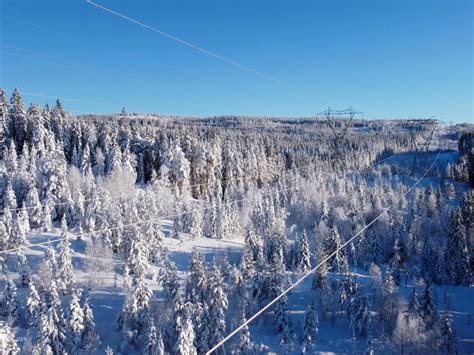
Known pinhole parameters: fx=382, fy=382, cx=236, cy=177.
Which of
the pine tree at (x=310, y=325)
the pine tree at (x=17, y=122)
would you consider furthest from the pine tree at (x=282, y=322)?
the pine tree at (x=17, y=122)

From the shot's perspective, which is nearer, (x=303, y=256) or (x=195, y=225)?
(x=303, y=256)

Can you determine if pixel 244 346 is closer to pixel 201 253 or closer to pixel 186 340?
pixel 186 340

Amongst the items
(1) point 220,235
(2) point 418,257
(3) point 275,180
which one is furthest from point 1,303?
(3) point 275,180


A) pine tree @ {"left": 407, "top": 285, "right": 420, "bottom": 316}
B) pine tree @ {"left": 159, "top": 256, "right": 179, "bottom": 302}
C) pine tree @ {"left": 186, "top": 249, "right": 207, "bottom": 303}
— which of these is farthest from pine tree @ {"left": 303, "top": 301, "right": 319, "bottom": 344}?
pine tree @ {"left": 159, "top": 256, "right": 179, "bottom": 302}

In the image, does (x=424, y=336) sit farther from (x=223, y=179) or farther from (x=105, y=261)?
(x=223, y=179)

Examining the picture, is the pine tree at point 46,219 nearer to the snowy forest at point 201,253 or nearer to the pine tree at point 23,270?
the snowy forest at point 201,253

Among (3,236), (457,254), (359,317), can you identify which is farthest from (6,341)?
(457,254)

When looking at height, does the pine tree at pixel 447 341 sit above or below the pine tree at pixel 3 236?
below

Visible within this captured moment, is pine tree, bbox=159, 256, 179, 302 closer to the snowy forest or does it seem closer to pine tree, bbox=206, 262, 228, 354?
the snowy forest

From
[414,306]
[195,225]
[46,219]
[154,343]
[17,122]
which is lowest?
[414,306]
